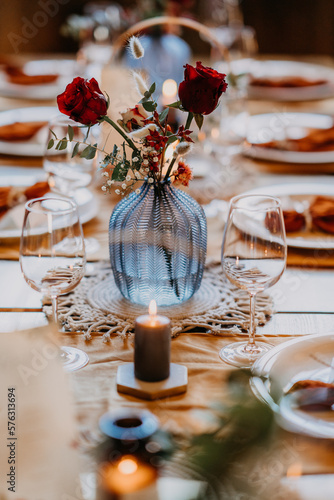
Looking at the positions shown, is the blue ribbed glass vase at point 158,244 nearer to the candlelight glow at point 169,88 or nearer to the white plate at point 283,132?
the candlelight glow at point 169,88

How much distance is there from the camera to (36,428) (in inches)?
31.0

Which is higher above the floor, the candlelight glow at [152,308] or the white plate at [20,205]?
the white plate at [20,205]

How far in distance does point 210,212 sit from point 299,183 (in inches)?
11.4

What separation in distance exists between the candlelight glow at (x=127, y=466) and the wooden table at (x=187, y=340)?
11cm

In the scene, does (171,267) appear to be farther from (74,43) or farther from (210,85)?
(74,43)

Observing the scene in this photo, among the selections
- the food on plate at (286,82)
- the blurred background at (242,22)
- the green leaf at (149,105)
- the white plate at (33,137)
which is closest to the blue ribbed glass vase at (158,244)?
the green leaf at (149,105)

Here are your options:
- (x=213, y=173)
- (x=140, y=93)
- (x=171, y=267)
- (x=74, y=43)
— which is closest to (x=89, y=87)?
(x=140, y=93)

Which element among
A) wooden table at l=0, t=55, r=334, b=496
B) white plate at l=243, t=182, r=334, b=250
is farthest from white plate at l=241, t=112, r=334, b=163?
wooden table at l=0, t=55, r=334, b=496

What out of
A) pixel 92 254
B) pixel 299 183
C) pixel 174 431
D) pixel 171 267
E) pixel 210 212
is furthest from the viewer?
pixel 299 183

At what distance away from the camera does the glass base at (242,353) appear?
99cm

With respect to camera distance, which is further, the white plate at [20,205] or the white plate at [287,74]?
the white plate at [287,74]

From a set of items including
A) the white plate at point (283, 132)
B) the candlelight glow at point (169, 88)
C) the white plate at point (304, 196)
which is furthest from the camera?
the white plate at point (283, 132)

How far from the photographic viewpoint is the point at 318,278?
1.27 metres

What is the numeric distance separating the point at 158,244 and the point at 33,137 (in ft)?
3.19
